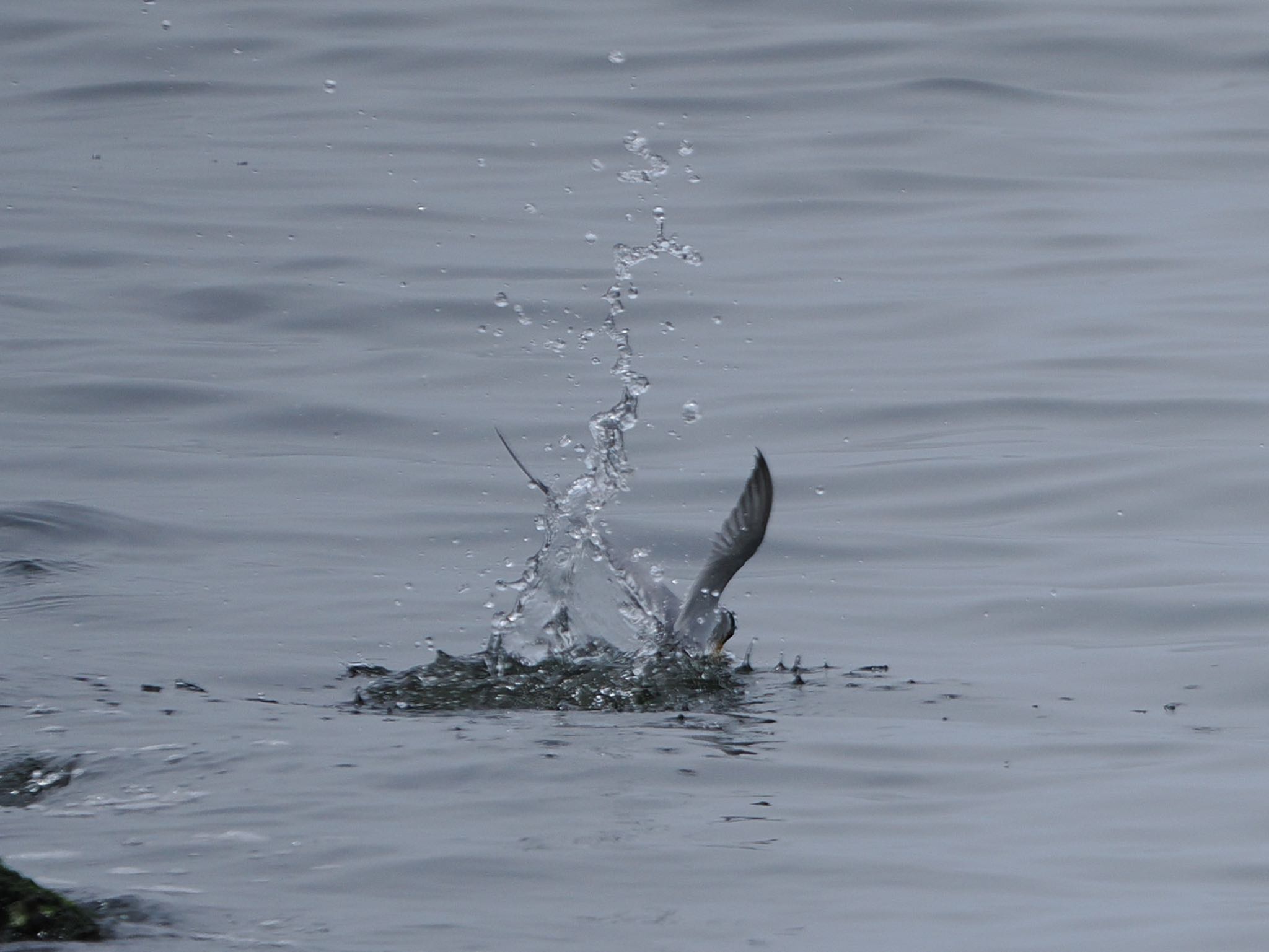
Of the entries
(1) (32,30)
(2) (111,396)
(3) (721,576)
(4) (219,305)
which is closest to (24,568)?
(3) (721,576)

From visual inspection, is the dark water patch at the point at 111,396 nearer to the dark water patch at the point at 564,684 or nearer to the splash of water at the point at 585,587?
the splash of water at the point at 585,587

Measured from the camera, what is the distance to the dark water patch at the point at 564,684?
259 inches

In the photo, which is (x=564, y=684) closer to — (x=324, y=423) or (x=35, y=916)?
(x=35, y=916)

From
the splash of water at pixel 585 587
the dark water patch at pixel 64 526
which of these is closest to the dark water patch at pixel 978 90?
the dark water patch at pixel 64 526

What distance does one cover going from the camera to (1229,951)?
409 centimetres

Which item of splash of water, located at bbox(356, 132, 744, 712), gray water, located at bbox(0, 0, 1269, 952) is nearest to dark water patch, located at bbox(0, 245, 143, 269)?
gray water, located at bbox(0, 0, 1269, 952)

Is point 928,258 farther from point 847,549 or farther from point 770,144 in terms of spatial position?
point 847,549

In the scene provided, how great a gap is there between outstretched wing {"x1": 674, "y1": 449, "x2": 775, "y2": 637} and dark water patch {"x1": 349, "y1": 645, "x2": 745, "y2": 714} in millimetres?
181

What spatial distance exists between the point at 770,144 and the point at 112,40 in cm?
946

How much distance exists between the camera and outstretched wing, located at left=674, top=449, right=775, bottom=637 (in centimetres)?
727

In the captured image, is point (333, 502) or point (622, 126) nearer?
point (333, 502)

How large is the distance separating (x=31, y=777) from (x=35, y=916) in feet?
5.21

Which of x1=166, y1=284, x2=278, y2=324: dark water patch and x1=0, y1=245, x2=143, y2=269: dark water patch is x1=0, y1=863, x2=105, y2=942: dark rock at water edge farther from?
x1=0, y1=245, x2=143, y2=269: dark water patch

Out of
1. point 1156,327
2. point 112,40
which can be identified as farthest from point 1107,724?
point 112,40
